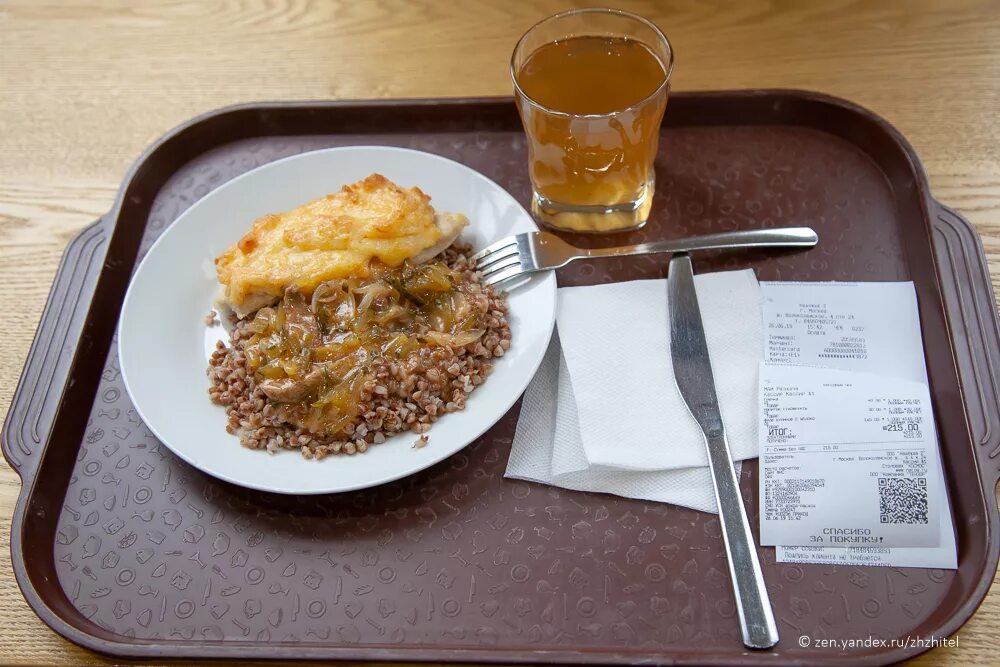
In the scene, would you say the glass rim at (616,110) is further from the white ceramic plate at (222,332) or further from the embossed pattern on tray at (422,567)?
the embossed pattern on tray at (422,567)

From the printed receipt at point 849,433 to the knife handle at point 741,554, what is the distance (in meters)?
0.05

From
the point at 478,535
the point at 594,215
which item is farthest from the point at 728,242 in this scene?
the point at 478,535

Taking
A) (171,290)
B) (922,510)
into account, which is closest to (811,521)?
(922,510)

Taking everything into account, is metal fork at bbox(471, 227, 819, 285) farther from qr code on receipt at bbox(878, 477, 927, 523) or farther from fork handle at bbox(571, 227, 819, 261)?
qr code on receipt at bbox(878, 477, 927, 523)

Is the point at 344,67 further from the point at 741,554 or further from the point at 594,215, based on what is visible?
the point at 741,554

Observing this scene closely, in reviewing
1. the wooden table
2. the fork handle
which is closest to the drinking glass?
the fork handle

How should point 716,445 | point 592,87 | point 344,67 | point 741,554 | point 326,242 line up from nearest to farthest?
point 741,554
point 716,445
point 326,242
point 592,87
point 344,67

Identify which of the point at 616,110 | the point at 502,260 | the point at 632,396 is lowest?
the point at 632,396

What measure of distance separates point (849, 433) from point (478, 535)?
750 mm

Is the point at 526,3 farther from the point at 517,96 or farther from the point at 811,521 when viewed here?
the point at 811,521

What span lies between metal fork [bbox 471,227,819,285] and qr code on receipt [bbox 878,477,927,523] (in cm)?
61

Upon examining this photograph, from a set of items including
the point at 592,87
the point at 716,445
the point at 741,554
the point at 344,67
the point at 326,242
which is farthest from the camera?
the point at 344,67

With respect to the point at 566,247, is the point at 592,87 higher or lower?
higher

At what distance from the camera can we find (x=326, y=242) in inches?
71.8
